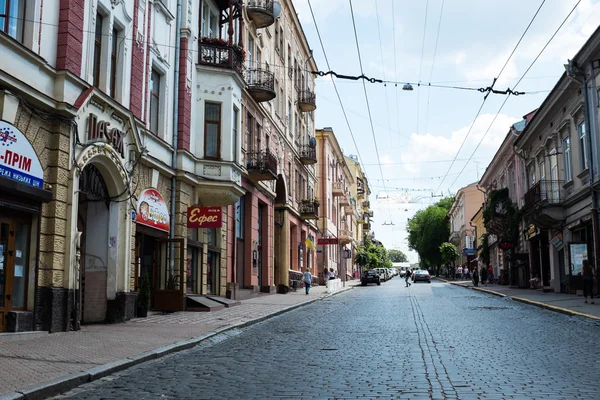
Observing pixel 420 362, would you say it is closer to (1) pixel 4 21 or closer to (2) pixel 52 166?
(2) pixel 52 166

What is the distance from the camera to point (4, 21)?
12.4m

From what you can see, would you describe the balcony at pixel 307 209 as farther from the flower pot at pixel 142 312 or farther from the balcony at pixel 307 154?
the flower pot at pixel 142 312

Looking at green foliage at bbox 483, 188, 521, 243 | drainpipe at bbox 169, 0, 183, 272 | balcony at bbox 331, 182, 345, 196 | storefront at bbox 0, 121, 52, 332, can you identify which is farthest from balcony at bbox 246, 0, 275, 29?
balcony at bbox 331, 182, 345, 196

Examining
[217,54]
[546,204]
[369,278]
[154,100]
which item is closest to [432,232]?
[369,278]

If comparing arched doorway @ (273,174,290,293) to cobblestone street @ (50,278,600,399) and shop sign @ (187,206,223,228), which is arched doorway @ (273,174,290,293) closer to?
shop sign @ (187,206,223,228)

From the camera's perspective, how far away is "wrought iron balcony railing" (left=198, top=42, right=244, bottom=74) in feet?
75.8

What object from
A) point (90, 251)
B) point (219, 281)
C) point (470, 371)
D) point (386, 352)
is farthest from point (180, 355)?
point (219, 281)

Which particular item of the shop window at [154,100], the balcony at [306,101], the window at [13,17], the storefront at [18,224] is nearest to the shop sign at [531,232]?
the balcony at [306,101]

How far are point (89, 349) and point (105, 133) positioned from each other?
6.31 meters

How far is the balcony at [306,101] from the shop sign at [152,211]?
22735mm

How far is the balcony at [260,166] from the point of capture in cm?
2844

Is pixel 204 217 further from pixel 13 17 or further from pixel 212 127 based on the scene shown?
pixel 13 17

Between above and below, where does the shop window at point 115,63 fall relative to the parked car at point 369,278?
above

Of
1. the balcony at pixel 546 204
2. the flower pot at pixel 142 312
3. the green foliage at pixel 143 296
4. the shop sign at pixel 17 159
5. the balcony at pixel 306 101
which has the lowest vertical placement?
the flower pot at pixel 142 312
